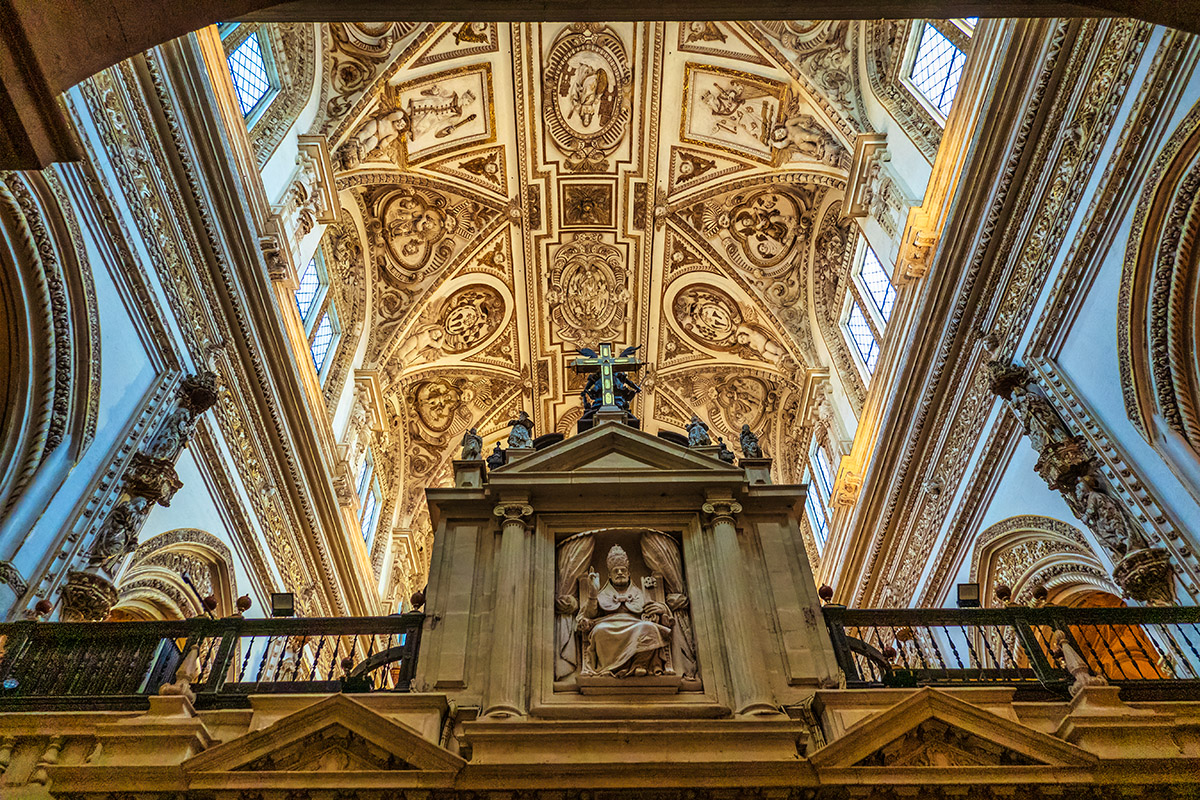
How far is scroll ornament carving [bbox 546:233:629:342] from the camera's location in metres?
20.1

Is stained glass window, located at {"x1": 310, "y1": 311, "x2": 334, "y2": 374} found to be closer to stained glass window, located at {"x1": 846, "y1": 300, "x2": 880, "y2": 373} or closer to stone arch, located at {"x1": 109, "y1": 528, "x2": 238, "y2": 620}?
stone arch, located at {"x1": 109, "y1": 528, "x2": 238, "y2": 620}

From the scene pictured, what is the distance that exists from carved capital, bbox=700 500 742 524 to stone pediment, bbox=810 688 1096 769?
7.43 feet

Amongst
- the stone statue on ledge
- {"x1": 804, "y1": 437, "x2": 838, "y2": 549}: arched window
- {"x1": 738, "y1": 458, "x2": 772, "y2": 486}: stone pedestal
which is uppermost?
{"x1": 804, "y1": 437, "x2": 838, "y2": 549}: arched window

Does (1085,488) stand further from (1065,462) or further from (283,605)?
(283,605)

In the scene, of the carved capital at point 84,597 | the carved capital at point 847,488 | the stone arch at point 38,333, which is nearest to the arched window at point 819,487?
the carved capital at point 847,488

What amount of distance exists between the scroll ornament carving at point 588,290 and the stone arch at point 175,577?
11384 mm

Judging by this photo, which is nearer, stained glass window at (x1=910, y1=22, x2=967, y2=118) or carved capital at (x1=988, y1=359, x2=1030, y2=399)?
carved capital at (x1=988, y1=359, x2=1030, y2=399)

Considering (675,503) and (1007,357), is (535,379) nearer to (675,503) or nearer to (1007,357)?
(1007,357)

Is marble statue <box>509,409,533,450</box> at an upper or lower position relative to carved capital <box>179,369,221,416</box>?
lower

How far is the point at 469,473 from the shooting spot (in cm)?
743

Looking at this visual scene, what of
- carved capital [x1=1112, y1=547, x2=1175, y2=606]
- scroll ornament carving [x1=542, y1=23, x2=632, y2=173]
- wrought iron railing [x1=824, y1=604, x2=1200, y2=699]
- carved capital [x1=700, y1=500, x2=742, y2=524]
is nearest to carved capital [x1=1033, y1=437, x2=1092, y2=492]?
carved capital [x1=1112, y1=547, x2=1175, y2=606]

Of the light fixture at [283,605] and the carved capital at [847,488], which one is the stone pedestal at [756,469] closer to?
the light fixture at [283,605]

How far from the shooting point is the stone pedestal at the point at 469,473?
24.1 ft

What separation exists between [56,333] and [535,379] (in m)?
14.5
